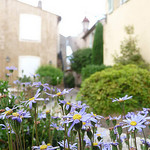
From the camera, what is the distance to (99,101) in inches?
167

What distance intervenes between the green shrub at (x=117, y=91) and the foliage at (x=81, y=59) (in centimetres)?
1198

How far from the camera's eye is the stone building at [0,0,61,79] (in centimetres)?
1253

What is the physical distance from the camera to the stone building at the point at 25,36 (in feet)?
41.1

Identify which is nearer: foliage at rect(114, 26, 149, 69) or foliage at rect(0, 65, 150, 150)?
foliage at rect(0, 65, 150, 150)

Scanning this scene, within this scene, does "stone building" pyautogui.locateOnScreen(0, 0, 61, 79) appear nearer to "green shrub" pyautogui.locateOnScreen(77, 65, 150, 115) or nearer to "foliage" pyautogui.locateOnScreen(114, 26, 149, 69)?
"foliage" pyautogui.locateOnScreen(114, 26, 149, 69)

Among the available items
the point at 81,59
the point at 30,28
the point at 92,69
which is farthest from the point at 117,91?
the point at 81,59

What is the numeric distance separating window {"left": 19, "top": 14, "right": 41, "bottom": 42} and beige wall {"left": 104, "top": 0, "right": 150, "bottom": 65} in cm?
539

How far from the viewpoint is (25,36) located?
12977 mm

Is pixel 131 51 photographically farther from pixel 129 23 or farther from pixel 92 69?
pixel 92 69

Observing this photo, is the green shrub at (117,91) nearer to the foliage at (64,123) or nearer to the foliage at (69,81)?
the foliage at (64,123)

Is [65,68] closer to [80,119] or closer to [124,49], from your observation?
[124,49]

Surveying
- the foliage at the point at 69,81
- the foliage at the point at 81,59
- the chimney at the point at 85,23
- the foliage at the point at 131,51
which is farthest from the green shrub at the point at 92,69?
the chimney at the point at 85,23

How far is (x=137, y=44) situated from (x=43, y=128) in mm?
6622

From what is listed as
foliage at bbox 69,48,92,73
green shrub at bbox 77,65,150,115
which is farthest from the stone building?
green shrub at bbox 77,65,150,115
